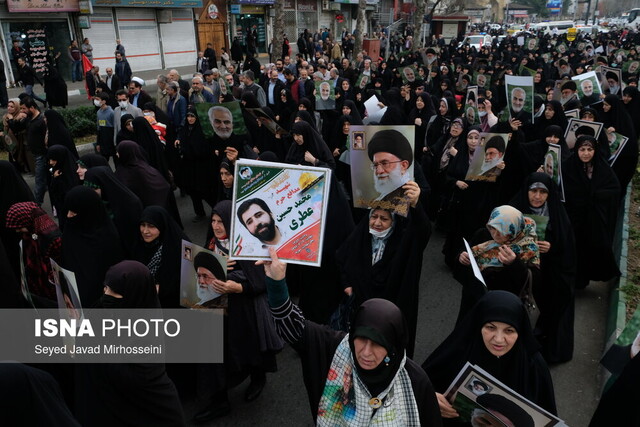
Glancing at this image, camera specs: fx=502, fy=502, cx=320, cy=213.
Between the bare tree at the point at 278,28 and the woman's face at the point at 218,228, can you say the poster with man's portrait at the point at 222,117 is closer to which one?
the woman's face at the point at 218,228

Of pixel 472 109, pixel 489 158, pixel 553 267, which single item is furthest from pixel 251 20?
pixel 553 267

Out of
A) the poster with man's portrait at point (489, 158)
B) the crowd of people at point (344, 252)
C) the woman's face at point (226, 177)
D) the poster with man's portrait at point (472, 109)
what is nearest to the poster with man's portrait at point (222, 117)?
the crowd of people at point (344, 252)

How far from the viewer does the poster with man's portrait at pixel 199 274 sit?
2816mm

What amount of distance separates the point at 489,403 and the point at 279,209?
1258 mm

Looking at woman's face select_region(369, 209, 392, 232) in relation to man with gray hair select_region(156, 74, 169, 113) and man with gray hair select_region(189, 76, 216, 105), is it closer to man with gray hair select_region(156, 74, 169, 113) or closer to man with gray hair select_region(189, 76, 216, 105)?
man with gray hair select_region(189, 76, 216, 105)

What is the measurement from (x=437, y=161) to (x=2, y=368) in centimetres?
532

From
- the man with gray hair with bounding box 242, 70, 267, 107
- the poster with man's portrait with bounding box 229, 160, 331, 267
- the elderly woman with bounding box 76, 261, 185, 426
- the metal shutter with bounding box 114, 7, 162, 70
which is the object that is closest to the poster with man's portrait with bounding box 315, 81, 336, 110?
the man with gray hair with bounding box 242, 70, 267, 107

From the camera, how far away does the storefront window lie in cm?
1591

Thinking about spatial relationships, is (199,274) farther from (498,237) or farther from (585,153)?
(585,153)

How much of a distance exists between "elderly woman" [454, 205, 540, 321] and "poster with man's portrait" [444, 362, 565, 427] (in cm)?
96

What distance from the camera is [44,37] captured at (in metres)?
17.1

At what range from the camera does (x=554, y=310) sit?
387 cm

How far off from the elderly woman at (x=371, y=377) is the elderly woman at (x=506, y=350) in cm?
34

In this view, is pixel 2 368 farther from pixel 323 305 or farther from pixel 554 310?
pixel 554 310
